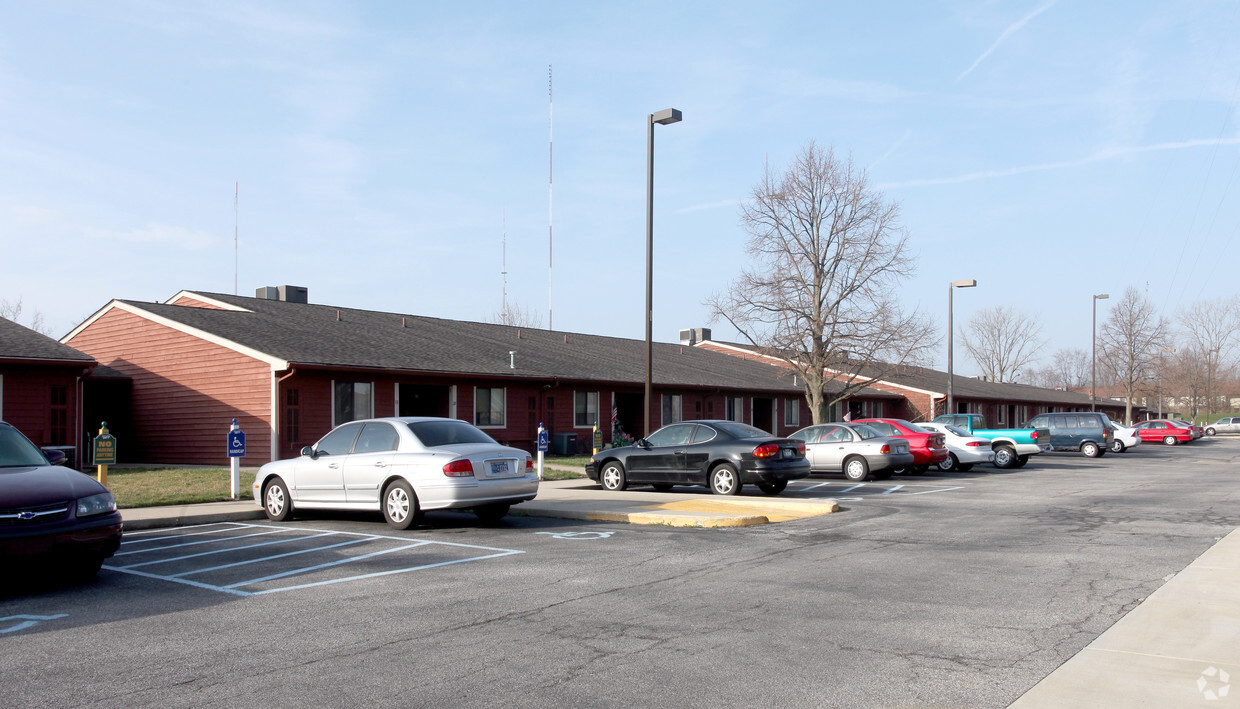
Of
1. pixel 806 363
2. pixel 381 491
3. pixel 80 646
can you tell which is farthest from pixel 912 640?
pixel 806 363

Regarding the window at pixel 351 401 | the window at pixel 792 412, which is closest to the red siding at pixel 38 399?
the window at pixel 351 401

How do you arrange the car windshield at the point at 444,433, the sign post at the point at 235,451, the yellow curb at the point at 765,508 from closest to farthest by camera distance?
the car windshield at the point at 444,433
the yellow curb at the point at 765,508
the sign post at the point at 235,451

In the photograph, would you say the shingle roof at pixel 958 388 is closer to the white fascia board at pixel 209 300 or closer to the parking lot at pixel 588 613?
the white fascia board at pixel 209 300

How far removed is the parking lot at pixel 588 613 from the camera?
5.37 metres

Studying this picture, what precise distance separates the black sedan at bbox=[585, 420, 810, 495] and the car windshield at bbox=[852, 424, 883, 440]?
505 centimetres

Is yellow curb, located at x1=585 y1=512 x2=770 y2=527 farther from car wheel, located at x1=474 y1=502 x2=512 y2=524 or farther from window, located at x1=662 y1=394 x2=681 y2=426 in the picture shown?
window, located at x1=662 y1=394 x2=681 y2=426

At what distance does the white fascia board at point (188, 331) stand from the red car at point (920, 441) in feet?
47.3

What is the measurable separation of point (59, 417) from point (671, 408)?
19.6 m

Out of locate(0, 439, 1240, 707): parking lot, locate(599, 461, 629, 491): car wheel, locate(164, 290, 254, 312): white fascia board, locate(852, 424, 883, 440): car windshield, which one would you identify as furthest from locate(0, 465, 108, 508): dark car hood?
locate(164, 290, 254, 312): white fascia board

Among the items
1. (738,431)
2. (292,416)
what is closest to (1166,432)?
(738,431)

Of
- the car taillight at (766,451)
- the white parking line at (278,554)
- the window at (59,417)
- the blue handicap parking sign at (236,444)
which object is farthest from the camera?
the window at (59,417)

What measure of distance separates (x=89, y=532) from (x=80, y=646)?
2383 millimetres

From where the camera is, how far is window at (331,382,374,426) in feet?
78.5

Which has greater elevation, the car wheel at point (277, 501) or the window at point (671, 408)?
the window at point (671, 408)
